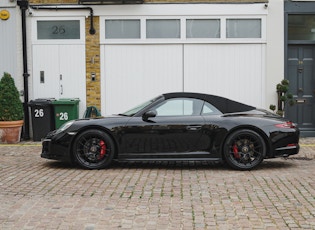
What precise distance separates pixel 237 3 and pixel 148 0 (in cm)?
227

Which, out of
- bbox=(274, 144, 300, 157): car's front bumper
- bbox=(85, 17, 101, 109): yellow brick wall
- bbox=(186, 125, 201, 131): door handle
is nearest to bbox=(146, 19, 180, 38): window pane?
bbox=(85, 17, 101, 109): yellow brick wall

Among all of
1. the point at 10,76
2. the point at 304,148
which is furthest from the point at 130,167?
the point at 10,76

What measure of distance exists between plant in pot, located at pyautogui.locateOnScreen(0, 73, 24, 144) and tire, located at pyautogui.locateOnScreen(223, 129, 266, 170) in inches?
239

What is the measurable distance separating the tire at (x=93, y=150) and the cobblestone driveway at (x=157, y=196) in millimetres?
194

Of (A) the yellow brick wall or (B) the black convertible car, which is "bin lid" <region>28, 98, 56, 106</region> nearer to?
(A) the yellow brick wall

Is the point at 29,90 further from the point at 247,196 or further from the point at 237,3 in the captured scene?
the point at 247,196

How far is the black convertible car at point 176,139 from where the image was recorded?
8688 mm

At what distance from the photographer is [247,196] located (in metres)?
6.67

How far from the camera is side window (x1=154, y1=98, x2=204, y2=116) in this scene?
352 inches

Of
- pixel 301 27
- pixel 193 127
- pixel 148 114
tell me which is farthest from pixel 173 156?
pixel 301 27

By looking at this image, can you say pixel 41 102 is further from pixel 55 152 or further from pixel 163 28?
pixel 55 152

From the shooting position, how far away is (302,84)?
1373cm

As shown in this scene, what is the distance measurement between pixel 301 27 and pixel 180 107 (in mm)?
6144

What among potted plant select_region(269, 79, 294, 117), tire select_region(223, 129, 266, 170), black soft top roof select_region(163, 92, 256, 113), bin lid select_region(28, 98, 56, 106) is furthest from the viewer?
potted plant select_region(269, 79, 294, 117)
